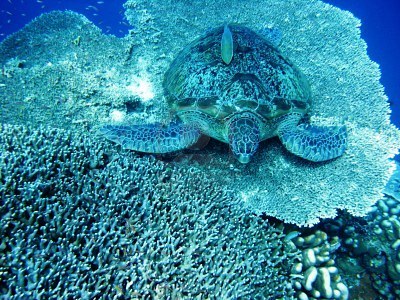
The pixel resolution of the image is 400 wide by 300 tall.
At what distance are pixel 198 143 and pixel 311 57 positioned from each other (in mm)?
2944

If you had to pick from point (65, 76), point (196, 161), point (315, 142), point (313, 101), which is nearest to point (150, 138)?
point (196, 161)

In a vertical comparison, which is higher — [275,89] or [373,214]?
[275,89]

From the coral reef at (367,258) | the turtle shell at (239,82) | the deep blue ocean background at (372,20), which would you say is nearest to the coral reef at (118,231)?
the turtle shell at (239,82)

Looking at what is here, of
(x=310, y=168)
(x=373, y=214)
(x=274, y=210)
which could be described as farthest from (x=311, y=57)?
(x=274, y=210)

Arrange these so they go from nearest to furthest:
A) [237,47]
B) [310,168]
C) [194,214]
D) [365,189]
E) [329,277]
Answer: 1. [194,214]
2. [329,277]
3. [365,189]
4. [310,168]
5. [237,47]

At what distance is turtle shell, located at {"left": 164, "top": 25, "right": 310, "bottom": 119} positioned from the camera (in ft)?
9.90

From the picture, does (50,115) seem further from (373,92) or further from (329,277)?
(373,92)

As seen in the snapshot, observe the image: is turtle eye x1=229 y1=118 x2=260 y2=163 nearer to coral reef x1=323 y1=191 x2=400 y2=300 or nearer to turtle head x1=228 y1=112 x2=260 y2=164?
turtle head x1=228 y1=112 x2=260 y2=164

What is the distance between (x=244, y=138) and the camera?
2787 millimetres

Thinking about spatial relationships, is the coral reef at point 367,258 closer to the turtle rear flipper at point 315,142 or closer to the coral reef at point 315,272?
the coral reef at point 315,272

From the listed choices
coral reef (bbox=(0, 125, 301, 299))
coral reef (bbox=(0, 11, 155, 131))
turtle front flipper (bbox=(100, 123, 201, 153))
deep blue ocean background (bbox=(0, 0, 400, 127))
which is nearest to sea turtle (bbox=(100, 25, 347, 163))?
turtle front flipper (bbox=(100, 123, 201, 153))

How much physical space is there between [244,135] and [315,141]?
39.2 inches

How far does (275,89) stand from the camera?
315cm

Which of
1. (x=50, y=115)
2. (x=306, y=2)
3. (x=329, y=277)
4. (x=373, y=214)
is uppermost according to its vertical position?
(x=306, y=2)
